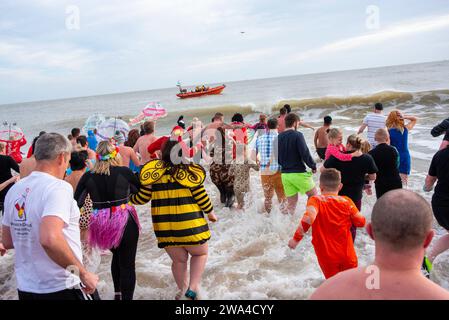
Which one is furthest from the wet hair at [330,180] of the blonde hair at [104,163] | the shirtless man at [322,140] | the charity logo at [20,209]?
the shirtless man at [322,140]

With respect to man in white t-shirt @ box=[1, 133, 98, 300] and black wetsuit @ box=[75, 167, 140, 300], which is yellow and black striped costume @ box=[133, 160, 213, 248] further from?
man in white t-shirt @ box=[1, 133, 98, 300]

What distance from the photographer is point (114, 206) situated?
3.52 meters

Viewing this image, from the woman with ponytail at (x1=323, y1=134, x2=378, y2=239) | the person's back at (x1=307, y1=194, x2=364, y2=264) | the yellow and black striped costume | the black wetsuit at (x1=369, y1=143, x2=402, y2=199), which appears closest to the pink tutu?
the yellow and black striped costume

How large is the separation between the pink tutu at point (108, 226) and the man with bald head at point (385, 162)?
3391 mm

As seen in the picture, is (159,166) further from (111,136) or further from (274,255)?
(111,136)

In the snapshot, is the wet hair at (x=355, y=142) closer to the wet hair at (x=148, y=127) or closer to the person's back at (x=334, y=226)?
the person's back at (x=334, y=226)

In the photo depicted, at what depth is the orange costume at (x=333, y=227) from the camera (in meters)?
3.18

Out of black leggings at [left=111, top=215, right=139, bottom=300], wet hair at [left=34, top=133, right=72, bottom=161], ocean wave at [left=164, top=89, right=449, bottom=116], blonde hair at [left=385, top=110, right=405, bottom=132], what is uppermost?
ocean wave at [left=164, top=89, right=449, bottom=116]

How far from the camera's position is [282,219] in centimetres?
592

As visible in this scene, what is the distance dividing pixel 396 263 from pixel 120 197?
2732 millimetres

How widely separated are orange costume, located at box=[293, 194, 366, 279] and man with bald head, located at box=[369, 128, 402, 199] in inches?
74.7

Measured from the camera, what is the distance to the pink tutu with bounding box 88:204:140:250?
11.3 ft

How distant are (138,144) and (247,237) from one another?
2.59 metres

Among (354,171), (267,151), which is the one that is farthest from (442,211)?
(267,151)
